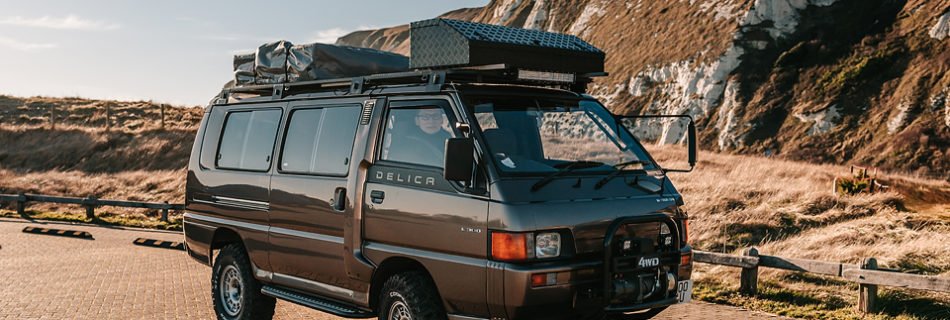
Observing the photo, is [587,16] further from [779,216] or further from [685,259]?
[685,259]

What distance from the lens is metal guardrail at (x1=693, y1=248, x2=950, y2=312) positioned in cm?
944

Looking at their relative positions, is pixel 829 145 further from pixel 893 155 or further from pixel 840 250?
pixel 840 250

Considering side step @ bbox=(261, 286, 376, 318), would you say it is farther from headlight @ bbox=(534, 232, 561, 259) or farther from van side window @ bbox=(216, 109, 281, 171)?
headlight @ bbox=(534, 232, 561, 259)

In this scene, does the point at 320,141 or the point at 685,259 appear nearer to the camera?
the point at 685,259

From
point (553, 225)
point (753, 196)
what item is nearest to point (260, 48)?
point (553, 225)

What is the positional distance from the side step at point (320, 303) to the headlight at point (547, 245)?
1888 mm

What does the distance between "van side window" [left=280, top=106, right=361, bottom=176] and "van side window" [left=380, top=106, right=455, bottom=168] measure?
47 cm

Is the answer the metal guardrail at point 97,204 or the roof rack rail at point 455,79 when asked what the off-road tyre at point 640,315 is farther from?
the metal guardrail at point 97,204

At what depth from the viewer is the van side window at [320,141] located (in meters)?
7.28

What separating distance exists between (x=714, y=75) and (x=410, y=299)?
170 feet

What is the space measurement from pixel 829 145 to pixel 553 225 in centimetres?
4418

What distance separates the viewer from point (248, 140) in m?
8.71

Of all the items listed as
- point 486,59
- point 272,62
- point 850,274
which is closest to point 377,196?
point 486,59

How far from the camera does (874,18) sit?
5403 centimetres
